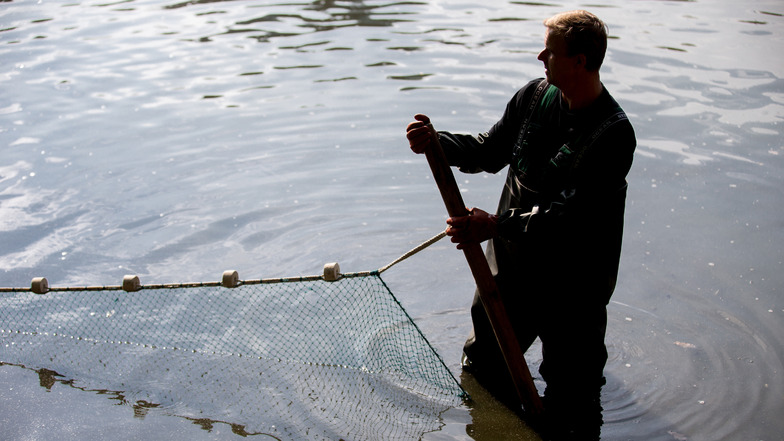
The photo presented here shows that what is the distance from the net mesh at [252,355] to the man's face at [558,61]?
1451mm

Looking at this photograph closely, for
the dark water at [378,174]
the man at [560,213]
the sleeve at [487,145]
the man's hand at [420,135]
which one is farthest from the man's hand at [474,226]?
the dark water at [378,174]

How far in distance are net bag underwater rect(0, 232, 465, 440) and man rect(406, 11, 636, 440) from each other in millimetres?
684

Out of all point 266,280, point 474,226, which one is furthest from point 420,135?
point 266,280

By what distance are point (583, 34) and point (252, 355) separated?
3090 mm

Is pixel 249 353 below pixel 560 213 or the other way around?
below

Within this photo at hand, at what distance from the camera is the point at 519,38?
12.1 metres

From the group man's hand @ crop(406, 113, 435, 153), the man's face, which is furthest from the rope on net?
the man's face

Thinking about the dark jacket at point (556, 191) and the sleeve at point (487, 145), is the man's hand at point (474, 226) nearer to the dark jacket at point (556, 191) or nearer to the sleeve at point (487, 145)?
the dark jacket at point (556, 191)

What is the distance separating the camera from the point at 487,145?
4.15 m

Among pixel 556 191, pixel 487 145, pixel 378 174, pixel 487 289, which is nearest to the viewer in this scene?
pixel 556 191

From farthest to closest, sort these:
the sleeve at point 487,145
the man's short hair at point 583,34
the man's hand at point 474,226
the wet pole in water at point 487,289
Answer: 1. the sleeve at point 487,145
2. the wet pole in water at point 487,289
3. the man's hand at point 474,226
4. the man's short hair at point 583,34

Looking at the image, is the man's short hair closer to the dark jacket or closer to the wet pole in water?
the dark jacket

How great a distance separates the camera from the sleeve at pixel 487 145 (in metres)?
4.03

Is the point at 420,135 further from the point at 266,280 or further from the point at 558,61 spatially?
the point at 266,280
